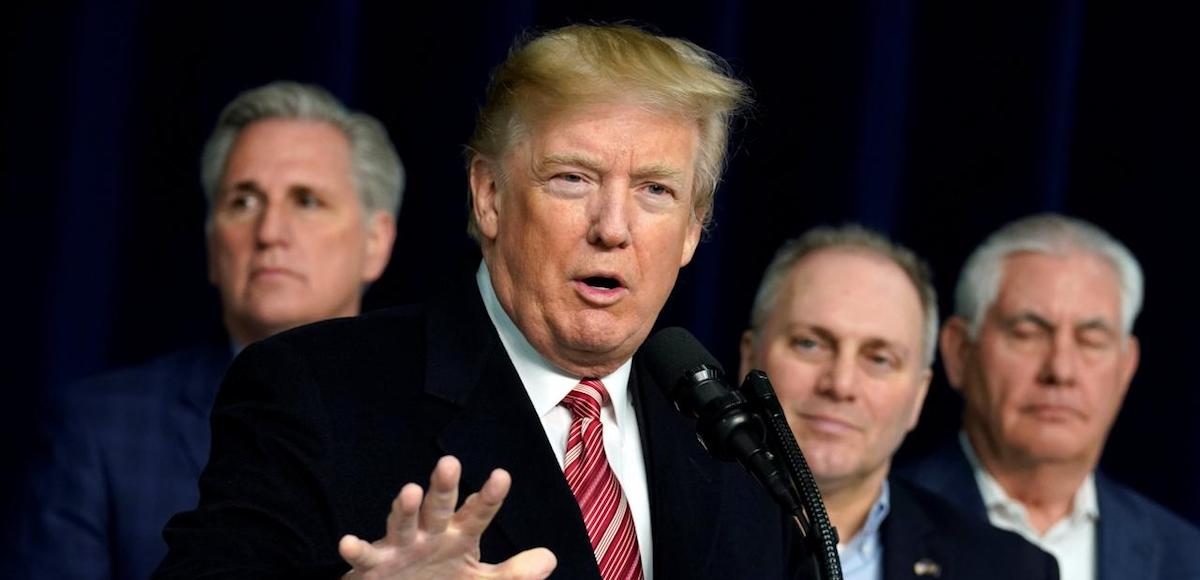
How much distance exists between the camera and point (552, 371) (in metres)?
1.94

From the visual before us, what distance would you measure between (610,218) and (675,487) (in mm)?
276

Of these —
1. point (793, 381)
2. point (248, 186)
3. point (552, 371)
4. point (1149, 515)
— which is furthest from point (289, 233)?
point (1149, 515)

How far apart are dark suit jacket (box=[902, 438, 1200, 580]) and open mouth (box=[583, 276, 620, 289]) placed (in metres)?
1.50

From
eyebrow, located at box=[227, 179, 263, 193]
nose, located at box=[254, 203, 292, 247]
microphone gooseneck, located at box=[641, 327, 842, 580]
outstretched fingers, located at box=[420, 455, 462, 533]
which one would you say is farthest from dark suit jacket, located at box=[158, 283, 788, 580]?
eyebrow, located at box=[227, 179, 263, 193]

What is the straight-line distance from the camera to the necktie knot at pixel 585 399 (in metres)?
1.93

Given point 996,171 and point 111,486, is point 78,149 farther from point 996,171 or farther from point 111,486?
point 996,171

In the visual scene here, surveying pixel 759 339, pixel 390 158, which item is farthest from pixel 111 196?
pixel 759 339

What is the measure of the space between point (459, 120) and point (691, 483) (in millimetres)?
1559

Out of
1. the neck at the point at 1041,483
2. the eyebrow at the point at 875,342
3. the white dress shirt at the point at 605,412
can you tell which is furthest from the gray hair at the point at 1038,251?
the white dress shirt at the point at 605,412

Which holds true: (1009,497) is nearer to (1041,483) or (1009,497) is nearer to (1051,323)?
(1041,483)

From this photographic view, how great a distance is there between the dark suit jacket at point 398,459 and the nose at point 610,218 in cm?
15

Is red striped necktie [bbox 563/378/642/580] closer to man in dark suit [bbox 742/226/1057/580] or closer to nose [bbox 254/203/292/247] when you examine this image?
man in dark suit [bbox 742/226/1057/580]

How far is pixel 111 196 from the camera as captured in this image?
326cm

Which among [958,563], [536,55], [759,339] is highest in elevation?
[536,55]
